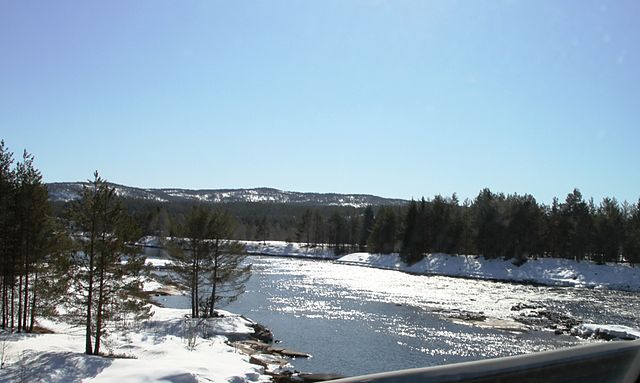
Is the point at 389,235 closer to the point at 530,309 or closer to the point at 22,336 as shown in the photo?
the point at 530,309

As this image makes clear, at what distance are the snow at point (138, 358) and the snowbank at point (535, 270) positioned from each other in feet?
181

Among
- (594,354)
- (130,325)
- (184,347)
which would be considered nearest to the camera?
(594,354)

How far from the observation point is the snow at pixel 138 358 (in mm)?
16891

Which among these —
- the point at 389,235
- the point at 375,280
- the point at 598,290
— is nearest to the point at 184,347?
the point at 375,280

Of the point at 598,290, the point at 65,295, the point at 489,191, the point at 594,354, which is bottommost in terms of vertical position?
the point at 598,290

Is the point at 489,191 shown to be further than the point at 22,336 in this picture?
Yes

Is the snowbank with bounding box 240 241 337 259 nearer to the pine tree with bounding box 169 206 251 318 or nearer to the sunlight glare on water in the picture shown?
the sunlight glare on water

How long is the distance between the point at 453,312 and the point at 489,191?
6530 centimetres

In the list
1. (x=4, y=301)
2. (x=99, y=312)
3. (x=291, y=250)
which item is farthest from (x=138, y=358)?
(x=291, y=250)

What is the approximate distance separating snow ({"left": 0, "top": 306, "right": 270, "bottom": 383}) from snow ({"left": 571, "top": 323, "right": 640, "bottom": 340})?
21680 millimetres

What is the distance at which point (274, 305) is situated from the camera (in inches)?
1720

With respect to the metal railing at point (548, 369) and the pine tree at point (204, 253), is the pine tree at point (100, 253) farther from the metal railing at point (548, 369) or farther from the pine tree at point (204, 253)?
the metal railing at point (548, 369)

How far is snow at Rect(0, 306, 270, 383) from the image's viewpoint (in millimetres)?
16891

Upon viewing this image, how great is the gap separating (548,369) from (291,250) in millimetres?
134828
